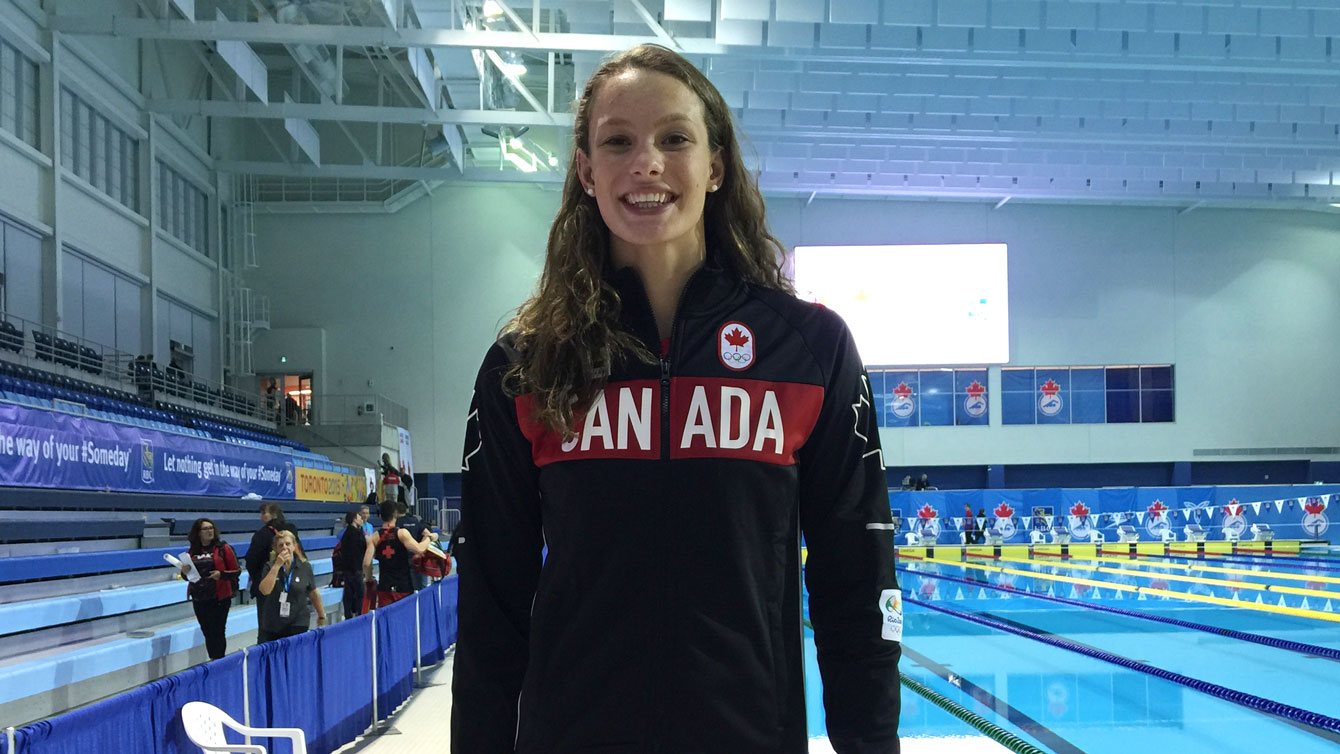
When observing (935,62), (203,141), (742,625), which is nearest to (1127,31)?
(935,62)

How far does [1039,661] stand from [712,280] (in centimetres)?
874

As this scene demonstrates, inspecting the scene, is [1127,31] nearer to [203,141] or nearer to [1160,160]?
[1160,160]

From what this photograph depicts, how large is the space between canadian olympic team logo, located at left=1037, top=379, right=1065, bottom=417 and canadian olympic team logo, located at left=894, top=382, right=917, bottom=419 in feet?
11.9

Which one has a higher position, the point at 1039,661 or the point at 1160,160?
the point at 1160,160

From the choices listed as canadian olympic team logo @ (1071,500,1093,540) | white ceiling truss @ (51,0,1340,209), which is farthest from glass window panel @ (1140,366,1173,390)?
canadian olympic team logo @ (1071,500,1093,540)

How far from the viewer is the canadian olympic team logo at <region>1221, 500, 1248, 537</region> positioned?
2323 cm

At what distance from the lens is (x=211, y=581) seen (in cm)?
834

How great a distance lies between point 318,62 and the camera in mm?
24453

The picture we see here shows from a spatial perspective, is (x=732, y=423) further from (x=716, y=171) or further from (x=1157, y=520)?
(x=1157, y=520)

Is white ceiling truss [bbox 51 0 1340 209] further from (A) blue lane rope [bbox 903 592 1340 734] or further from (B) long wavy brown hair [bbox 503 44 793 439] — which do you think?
(B) long wavy brown hair [bbox 503 44 793 439]

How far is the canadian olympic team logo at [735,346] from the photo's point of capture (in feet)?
5.06

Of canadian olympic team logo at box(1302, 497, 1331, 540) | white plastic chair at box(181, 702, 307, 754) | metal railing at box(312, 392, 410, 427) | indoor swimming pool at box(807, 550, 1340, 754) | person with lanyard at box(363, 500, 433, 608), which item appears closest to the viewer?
white plastic chair at box(181, 702, 307, 754)

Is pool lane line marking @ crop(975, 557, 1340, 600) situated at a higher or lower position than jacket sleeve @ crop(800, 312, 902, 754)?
lower

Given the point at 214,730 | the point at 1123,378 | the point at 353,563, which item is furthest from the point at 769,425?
the point at 1123,378
